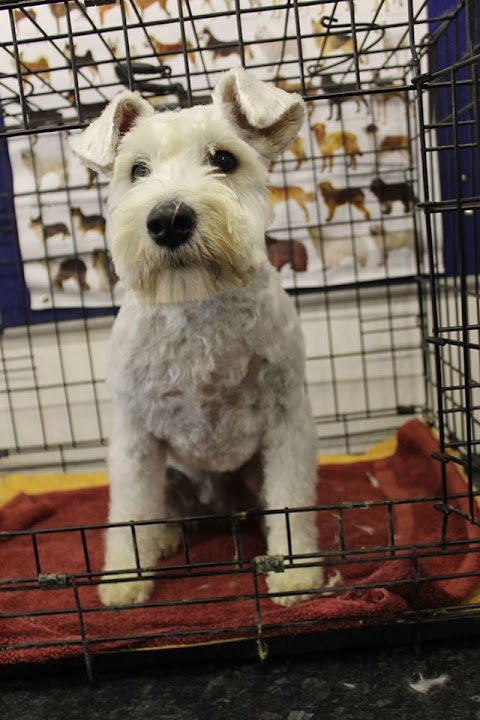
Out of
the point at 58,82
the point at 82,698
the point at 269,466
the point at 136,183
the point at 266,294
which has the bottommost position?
the point at 82,698

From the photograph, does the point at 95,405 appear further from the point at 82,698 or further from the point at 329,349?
the point at 82,698

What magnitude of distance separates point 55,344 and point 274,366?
4.39ft

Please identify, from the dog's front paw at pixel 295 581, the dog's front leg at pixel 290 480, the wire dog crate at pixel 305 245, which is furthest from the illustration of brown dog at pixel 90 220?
the dog's front paw at pixel 295 581

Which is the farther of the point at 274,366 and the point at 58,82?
the point at 58,82

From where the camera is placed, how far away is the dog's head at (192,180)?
1.15 meters

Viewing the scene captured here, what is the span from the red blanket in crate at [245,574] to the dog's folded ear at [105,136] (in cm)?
85

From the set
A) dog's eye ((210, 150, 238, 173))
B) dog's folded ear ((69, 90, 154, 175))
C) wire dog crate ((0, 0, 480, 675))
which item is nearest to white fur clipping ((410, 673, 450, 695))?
wire dog crate ((0, 0, 480, 675))

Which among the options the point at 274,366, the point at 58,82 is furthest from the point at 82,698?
the point at 58,82

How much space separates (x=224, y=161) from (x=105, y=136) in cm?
27

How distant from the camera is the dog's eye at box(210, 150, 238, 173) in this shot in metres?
1.32

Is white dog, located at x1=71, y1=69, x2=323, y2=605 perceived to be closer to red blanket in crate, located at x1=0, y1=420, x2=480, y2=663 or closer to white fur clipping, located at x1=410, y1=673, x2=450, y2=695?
red blanket in crate, located at x1=0, y1=420, x2=480, y2=663

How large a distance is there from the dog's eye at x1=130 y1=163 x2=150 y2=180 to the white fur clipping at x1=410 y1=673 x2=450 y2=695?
1186mm

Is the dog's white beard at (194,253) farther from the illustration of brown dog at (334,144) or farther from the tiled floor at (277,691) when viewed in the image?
the illustration of brown dog at (334,144)

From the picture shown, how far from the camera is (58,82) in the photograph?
2.27 m
